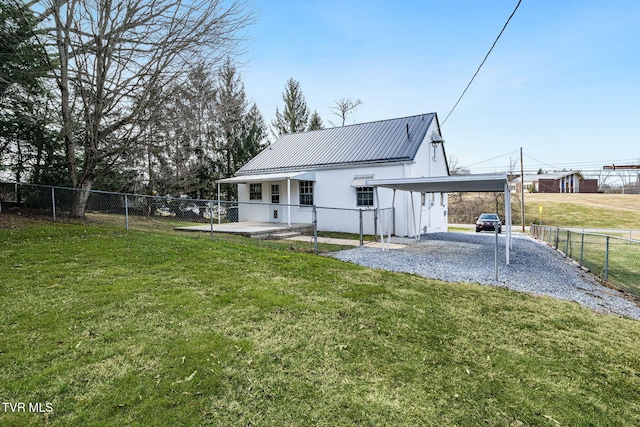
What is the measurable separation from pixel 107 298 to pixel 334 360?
A: 3.16 metres

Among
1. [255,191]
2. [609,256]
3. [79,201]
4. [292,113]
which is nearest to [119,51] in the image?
[79,201]

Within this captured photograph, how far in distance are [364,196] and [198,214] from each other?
33.5 ft

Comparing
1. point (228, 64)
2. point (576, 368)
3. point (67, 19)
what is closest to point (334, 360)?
point (576, 368)

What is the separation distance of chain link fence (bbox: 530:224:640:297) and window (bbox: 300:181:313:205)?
10939 millimetres

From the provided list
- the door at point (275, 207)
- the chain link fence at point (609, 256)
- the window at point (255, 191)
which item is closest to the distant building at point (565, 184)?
the chain link fence at point (609, 256)

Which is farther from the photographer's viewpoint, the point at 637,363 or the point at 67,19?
the point at 67,19

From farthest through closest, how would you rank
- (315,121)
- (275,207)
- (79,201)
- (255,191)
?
(315,121) → (255,191) → (275,207) → (79,201)

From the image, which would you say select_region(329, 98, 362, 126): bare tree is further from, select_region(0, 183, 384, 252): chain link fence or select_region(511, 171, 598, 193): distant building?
select_region(511, 171, 598, 193): distant building

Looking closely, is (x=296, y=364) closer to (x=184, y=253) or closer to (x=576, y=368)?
(x=576, y=368)

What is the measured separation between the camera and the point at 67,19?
372 inches

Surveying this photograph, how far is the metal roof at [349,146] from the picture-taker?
14789 mm

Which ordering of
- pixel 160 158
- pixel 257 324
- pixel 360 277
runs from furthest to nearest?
pixel 160 158
pixel 360 277
pixel 257 324

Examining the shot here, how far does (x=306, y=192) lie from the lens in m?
16.6

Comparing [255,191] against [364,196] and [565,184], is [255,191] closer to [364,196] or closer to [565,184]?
[364,196]
